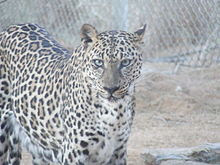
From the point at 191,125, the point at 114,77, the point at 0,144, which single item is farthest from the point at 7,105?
the point at 191,125

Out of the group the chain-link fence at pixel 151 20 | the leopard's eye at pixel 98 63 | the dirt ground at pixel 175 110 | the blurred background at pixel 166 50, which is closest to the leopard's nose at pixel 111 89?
the leopard's eye at pixel 98 63

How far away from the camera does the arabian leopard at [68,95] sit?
4.73 meters

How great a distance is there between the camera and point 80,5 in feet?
36.6

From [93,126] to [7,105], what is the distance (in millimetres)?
1314

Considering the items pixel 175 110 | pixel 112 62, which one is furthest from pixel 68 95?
pixel 175 110

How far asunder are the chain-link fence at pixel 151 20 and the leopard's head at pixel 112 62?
466cm

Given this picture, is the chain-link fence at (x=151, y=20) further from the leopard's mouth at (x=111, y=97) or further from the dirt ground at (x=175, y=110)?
the leopard's mouth at (x=111, y=97)

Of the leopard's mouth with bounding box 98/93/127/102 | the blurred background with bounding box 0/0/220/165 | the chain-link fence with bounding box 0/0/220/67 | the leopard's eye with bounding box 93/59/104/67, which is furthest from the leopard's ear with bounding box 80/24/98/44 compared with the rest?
the chain-link fence with bounding box 0/0/220/67

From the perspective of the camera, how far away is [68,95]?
5113mm

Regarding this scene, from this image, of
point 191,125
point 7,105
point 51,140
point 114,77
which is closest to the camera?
point 114,77

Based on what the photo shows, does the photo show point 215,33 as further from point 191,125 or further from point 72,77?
point 72,77

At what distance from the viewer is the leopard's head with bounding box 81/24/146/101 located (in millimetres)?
4594

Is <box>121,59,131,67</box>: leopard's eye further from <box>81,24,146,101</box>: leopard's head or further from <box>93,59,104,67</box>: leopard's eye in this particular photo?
<box>93,59,104,67</box>: leopard's eye

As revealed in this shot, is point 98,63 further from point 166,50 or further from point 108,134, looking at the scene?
point 166,50
